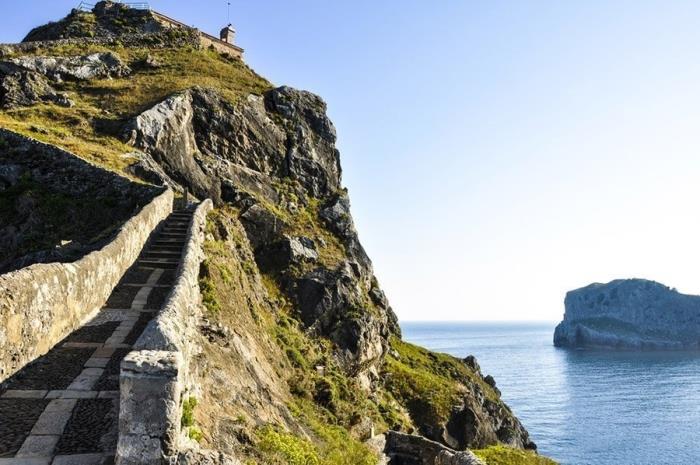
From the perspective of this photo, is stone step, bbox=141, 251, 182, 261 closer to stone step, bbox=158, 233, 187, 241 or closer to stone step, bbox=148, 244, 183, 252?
stone step, bbox=148, 244, 183, 252

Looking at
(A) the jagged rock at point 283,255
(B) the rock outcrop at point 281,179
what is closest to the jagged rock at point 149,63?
(B) the rock outcrop at point 281,179

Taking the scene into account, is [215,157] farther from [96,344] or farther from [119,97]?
[96,344]

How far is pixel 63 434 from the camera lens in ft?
24.3

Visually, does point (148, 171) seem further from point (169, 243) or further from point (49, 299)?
point (49, 299)

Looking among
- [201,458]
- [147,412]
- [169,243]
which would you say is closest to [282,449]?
[201,458]

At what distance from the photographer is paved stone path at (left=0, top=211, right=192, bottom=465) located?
6.96 meters

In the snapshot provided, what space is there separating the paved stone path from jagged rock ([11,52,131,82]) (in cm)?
4146

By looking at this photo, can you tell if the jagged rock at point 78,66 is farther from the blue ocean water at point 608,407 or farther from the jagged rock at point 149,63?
the blue ocean water at point 608,407

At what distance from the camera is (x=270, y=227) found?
38312mm

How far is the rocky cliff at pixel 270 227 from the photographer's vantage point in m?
21.4

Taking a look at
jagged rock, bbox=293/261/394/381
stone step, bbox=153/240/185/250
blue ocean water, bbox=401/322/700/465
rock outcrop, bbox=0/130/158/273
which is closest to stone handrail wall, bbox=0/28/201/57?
rock outcrop, bbox=0/130/158/273

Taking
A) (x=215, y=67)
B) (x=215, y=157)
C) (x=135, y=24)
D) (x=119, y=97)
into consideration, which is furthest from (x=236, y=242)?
(x=135, y=24)

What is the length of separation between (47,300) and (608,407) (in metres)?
103

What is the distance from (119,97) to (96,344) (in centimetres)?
3967
